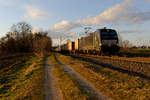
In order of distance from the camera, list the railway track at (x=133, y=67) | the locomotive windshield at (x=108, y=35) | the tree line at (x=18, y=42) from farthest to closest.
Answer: the tree line at (x=18, y=42)
the locomotive windshield at (x=108, y=35)
the railway track at (x=133, y=67)

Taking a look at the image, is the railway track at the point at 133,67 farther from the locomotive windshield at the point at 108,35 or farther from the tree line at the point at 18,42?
the tree line at the point at 18,42

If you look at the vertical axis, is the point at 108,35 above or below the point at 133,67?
above

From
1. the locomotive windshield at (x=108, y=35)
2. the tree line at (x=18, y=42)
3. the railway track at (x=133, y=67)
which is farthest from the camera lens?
the tree line at (x=18, y=42)

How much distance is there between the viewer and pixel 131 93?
6219mm

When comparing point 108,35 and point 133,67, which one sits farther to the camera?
point 108,35

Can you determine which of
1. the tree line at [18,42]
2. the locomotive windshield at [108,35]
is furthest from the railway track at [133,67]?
the tree line at [18,42]

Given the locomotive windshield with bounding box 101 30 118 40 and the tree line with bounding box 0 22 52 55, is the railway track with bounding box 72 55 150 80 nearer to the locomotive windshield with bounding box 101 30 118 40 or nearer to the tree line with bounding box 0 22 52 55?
the locomotive windshield with bounding box 101 30 118 40

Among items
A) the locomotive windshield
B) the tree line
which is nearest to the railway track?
the locomotive windshield

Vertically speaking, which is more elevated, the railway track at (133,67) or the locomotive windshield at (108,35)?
the locomotive windshield at (108,35)

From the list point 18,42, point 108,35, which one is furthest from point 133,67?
point 18,42

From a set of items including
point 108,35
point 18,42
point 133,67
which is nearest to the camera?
point 133,67

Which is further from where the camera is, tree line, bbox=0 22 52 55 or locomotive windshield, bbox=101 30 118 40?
tree line, bbox=0 22 52 55

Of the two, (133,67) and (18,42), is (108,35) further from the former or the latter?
(18,42)

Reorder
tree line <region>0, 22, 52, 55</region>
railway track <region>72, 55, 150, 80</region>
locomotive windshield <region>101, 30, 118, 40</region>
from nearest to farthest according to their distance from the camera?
railway track <region>72, 55, 150, 80</region> → locomotive windshield <region>101, 30, 118, 40</region> → tree line <region>0, 22, 52, 55</region>
